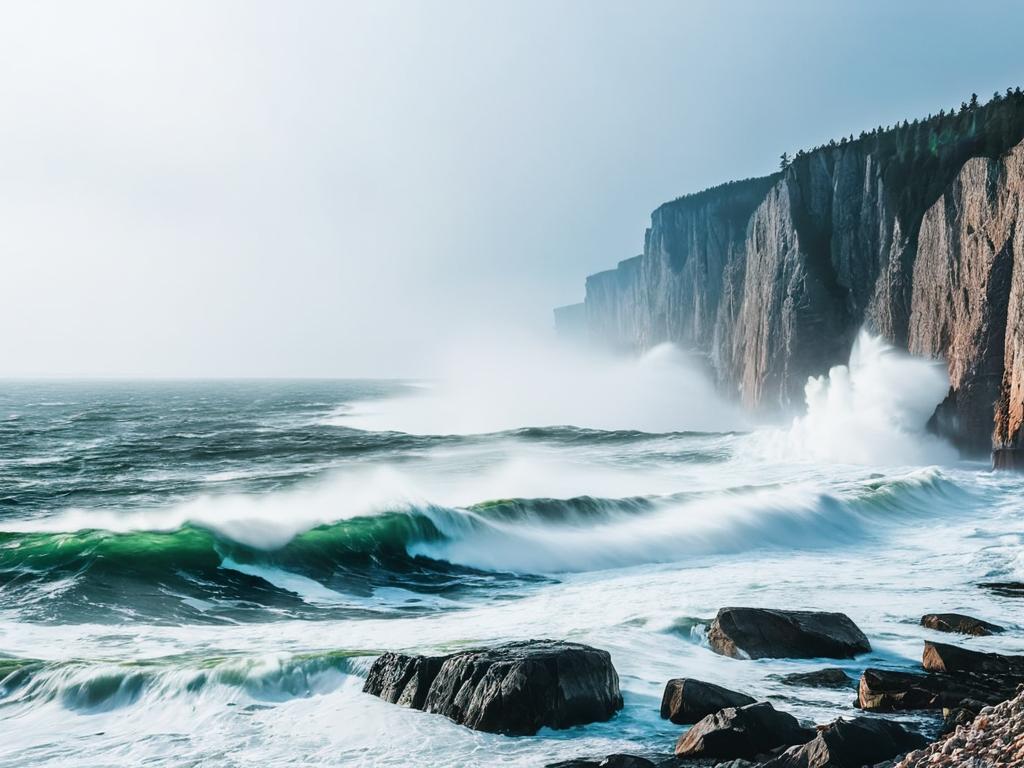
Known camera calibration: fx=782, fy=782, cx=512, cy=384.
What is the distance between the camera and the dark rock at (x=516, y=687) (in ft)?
22.3

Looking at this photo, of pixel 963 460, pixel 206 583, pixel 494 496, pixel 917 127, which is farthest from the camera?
pixel 917 127

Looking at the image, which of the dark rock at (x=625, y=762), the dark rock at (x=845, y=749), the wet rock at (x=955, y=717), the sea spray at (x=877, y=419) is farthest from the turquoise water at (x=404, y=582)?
the dark rock at (x=845, y=749)

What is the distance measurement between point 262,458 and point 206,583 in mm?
19847

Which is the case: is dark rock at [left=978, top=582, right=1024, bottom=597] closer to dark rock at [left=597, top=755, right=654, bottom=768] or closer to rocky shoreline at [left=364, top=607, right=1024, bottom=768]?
rocky shoreline at [left=364, top=607, right=1024, bottom=768]

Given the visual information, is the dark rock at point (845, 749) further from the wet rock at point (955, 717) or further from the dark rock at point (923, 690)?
the dark rock at point (923, 690)

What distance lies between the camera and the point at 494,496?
74.3 feet

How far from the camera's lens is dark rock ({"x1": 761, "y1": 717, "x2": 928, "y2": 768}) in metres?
5.40

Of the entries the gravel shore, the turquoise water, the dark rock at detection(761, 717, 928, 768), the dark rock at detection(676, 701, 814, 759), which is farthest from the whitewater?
the gravel shore

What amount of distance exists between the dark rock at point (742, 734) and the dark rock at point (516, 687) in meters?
1.06

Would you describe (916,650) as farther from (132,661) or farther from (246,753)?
(132,661)

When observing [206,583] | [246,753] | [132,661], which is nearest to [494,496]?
[206,583]

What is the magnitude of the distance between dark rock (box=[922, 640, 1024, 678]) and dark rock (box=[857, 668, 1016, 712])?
0.19 metres

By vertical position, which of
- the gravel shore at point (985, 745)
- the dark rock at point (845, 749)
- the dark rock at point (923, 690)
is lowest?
the dark rock at point (923, 690)

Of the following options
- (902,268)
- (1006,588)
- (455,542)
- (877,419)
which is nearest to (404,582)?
(455,542)
